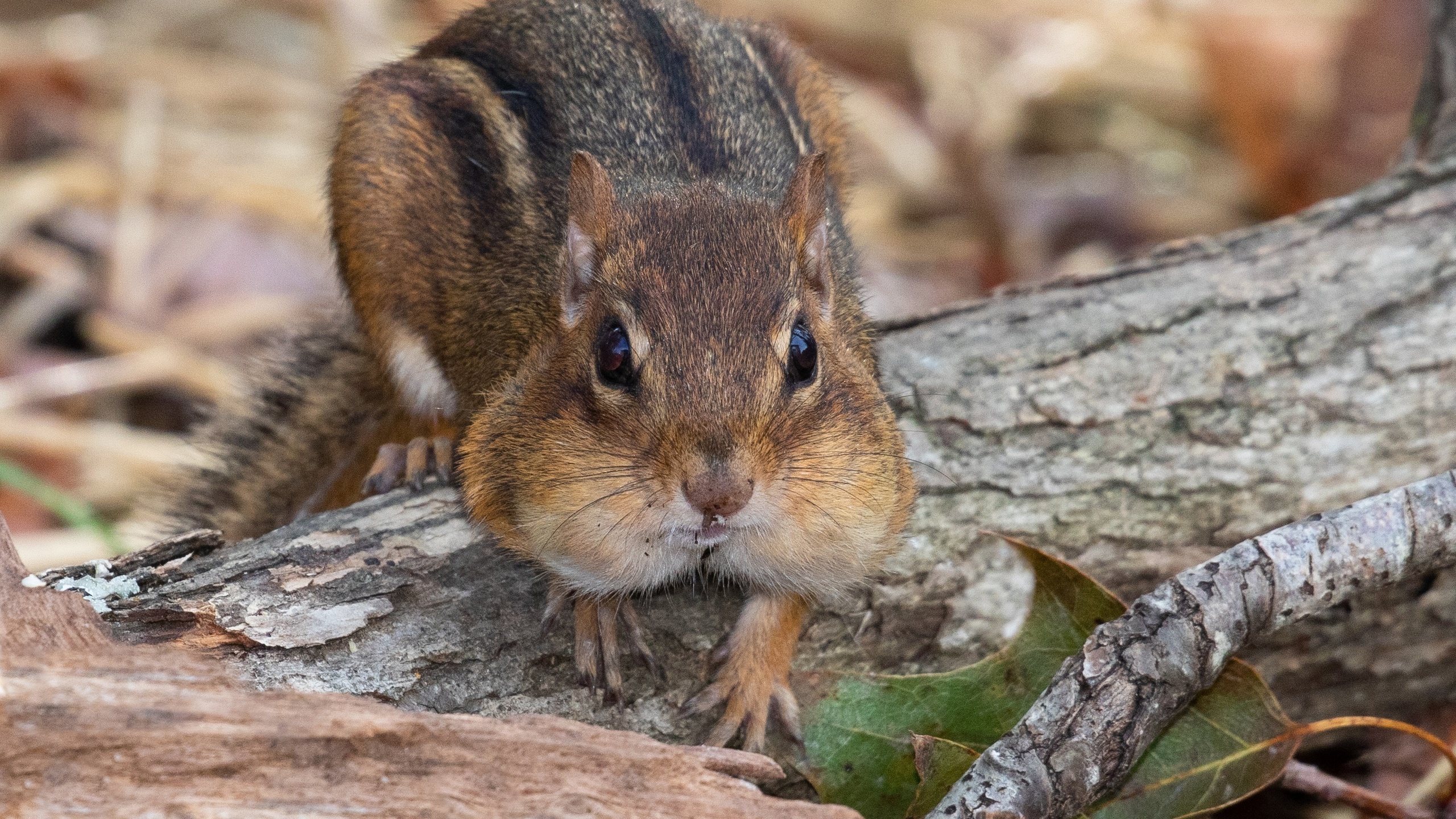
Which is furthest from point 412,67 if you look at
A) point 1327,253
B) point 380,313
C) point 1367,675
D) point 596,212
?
point 1367,675

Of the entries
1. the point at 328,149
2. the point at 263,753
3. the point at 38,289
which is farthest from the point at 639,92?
the point at 38,289

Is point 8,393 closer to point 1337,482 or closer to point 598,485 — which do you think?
point 598,485

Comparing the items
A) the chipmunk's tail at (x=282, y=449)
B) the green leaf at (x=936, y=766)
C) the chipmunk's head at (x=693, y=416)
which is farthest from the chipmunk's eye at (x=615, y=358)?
the chipmunk's tail at (x=282, y=449)

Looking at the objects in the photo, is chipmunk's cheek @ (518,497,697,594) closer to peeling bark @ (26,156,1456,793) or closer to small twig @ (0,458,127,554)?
peeling bark @ (26,156,1456,793)

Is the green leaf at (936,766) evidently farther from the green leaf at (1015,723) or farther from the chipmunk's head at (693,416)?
the chipmunk's head at (693,416)

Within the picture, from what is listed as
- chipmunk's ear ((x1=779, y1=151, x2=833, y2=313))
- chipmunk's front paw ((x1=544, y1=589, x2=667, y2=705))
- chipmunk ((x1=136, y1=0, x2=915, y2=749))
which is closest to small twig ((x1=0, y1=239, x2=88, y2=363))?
chipmunk ((x1=136, y1=0, x2=915, y2=749))

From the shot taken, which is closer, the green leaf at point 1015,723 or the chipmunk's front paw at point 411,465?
the green leaf at point 1015,723

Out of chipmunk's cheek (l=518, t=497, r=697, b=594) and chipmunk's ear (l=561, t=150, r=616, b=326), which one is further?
chipmunk's ear (l=561, t=150, r=616, b=326)
